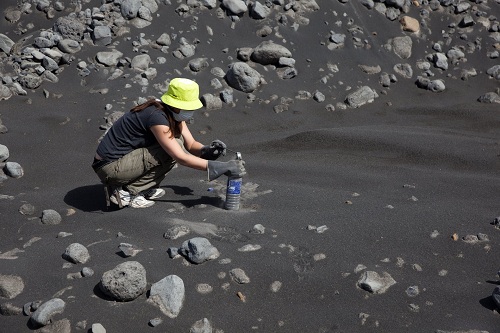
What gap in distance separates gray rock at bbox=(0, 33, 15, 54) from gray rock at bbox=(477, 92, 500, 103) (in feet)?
17.2

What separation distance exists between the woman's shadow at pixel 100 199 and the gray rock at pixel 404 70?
3607 millimetres

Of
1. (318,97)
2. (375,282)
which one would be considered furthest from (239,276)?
(318,97)

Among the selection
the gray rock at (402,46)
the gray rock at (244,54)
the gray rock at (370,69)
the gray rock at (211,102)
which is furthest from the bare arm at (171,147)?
the gray rock at (402,46)

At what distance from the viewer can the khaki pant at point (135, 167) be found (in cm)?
423

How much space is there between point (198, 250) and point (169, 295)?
0.37 m

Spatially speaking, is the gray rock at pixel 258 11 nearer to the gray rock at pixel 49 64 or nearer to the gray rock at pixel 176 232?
the gray rock at pixel 49 64

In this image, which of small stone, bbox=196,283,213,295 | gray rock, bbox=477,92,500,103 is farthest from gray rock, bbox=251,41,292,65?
small stone, bbox=196,283,213,295

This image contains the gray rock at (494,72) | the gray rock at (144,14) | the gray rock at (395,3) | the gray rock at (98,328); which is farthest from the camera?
the gray rock at (395,3)

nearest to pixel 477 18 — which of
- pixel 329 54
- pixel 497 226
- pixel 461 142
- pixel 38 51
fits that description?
pixel 329 54

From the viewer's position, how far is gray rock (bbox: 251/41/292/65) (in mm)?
6699

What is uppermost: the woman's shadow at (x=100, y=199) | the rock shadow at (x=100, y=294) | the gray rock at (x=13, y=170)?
the rock shadow at (x=100, y=294)

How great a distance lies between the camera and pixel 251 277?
11.3 feet

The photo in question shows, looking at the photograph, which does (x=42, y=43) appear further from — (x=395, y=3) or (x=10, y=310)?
(x=395, y=3)

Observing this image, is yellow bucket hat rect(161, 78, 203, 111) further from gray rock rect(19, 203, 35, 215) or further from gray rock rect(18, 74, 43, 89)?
gray rock rect(18, 74, 43, 89)
